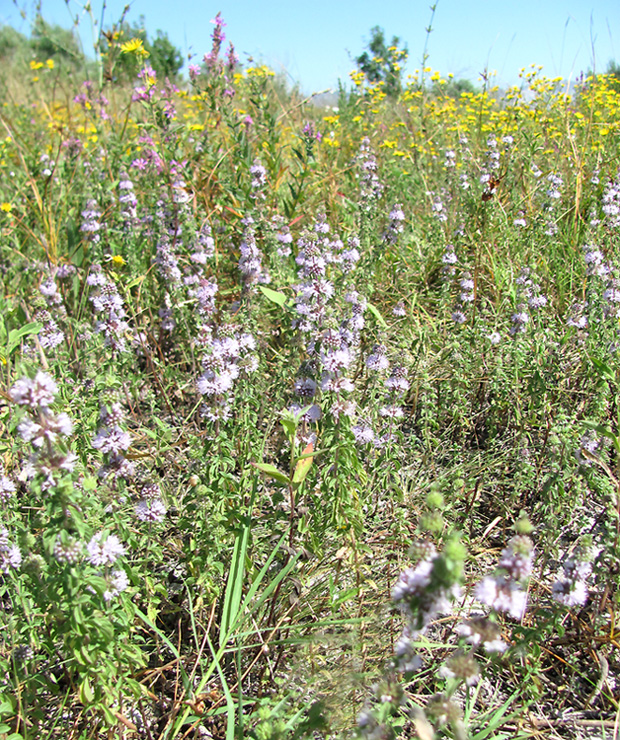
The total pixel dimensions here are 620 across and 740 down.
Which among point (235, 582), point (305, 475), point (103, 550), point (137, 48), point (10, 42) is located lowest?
point (235, 582)

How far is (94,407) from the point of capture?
2.30 m

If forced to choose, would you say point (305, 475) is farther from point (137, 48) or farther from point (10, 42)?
point (10, 42)

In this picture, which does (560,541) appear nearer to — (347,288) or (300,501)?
(300,501)

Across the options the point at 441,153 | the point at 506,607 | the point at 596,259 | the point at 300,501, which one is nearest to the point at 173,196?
the point at 300,501

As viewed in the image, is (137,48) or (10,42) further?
(10,42)

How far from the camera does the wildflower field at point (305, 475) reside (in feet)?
4.95

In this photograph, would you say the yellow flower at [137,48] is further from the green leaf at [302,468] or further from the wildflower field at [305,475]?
the green leaf at [302,468]

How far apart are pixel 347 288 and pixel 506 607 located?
205cm

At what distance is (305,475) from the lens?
1.78 metres

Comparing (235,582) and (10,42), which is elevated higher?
(10,42)

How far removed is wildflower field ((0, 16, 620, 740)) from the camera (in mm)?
1509

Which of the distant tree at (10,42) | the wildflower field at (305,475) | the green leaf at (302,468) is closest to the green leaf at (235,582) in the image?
the wildflower field at (305,475)

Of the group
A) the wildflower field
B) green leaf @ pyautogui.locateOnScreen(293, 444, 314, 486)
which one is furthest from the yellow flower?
green leaf @ pyautogui.locateOnScreen(293, 444, 314, 486)

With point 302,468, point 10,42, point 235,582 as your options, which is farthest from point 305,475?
point 10,42
